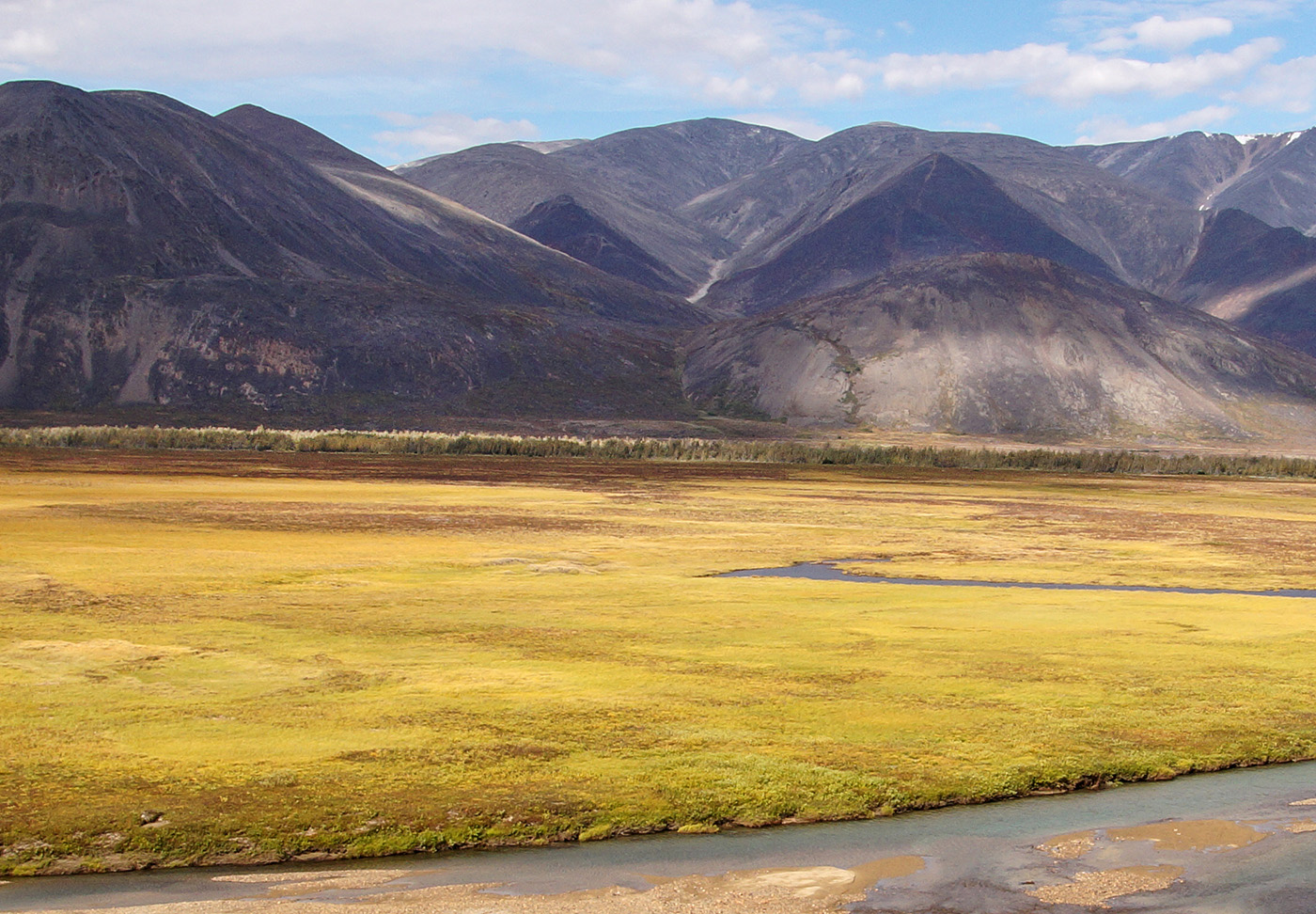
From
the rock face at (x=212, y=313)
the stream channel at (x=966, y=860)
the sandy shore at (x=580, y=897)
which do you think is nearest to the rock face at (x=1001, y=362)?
the rock face at (x=212, y=313)

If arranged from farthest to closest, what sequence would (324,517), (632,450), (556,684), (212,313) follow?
(212,313) → (632,450) → (324,517) → (556,684)

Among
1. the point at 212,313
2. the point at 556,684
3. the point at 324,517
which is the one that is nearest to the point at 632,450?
the point at 324,517

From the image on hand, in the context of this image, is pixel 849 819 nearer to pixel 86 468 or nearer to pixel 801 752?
pixel 801 752

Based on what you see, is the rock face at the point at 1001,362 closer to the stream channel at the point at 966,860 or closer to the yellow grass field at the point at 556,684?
the yellow grass field at the point at 556,684

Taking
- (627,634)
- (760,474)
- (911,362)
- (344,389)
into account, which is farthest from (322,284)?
(627,634)

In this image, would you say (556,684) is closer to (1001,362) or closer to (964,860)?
(964,860)

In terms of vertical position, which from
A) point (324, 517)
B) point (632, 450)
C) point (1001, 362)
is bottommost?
point (632, 450)

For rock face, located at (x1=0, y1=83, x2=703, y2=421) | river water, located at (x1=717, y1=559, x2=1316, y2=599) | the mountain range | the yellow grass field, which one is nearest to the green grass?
the mountain range
